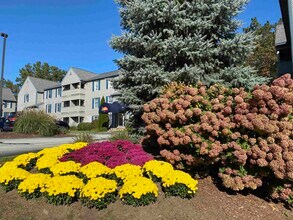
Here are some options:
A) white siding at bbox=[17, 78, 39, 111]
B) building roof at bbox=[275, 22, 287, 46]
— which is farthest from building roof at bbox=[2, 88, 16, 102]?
building roof at bbox=[275, 22, 287, 46]

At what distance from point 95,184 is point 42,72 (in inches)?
2964

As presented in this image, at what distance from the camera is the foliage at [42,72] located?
7262 centimetres

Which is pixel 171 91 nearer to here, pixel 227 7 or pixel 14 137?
pixel 227 7

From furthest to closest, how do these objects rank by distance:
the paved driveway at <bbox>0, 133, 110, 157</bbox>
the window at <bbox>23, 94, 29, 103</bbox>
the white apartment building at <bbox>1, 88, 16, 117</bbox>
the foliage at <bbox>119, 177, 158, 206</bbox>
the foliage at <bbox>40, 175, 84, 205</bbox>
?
the white apartment building at <bbox>1, 88, 16, 117</bbox>
the window at <bbox>23, 94, 29, 103</bbox>
the paved driveway at <bbox>0, 133, 110, 157</bbox>
the foliage at <bbox>40, 175, 84, 205</bbox>
the foliage at <bbox>119, 177, 158, 206</bbox>

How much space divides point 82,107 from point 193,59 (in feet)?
127

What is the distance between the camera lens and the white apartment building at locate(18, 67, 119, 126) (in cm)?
4100

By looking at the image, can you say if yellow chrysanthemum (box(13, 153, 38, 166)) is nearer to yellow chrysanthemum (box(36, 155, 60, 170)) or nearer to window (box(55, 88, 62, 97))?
yellow chrysanthemum (box(36, 155, 60, 170))

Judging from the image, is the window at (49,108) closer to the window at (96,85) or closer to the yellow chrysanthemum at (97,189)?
the window at (96,85)

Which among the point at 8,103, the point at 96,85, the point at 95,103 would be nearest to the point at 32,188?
the point at 95,103

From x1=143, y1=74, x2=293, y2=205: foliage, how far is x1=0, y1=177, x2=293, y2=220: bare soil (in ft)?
0.93

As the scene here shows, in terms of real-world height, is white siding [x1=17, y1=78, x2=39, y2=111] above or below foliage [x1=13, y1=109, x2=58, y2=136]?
above

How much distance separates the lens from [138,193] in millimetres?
3543

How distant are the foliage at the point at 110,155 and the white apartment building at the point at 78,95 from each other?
→ 105 ft

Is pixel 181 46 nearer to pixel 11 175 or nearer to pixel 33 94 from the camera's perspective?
pixel 11 175
